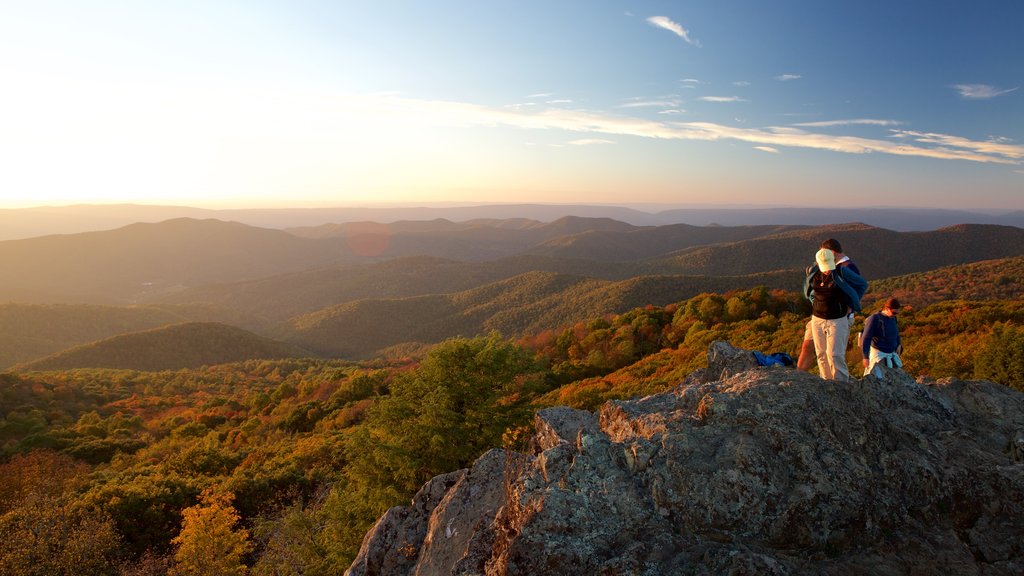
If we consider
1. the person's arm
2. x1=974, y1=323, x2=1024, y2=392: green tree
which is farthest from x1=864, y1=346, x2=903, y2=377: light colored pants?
x1=974, y1=323, x2=1024, y2=392: green tree

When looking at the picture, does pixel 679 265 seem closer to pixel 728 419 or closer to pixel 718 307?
pixel 718 307

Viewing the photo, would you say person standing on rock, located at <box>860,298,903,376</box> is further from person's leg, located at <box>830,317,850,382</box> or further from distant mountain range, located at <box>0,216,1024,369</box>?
distant mountain range, located at <box>0,216,1024,369</box>

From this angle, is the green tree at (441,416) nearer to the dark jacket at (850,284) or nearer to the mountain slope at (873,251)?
the dark jacket at (850,284)

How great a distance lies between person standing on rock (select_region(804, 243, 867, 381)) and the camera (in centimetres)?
764

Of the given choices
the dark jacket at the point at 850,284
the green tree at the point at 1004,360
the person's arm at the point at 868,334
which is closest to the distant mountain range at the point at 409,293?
the green tree at the point at 1004,360

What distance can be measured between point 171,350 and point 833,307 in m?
98.1

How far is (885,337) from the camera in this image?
8.62 meters

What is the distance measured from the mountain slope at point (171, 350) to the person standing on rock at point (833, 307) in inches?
3642

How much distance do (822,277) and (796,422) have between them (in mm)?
4046

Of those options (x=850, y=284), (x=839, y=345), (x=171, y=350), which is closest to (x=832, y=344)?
(x=839, y=345)

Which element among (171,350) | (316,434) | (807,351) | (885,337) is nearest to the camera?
(807,351)

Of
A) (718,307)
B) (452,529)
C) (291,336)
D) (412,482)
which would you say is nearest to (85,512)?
(412,482)

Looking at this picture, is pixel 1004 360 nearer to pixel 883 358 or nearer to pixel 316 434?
pixel 883 358

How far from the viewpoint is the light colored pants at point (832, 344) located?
763 cm
